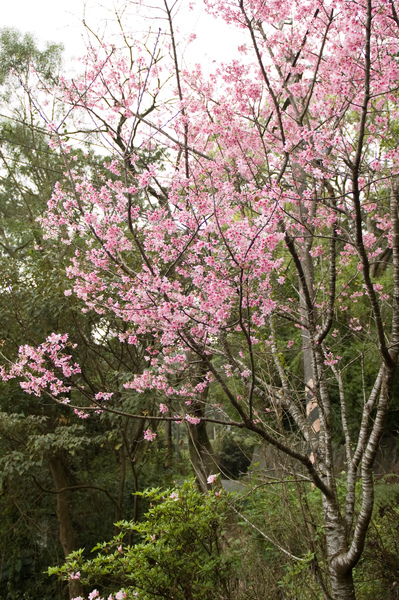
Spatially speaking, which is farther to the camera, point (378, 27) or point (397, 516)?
point (397, 516)

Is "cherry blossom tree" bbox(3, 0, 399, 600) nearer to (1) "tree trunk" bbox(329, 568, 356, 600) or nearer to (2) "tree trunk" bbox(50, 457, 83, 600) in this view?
(1) "tree trunk" bbox(329, 568, 356, 600)

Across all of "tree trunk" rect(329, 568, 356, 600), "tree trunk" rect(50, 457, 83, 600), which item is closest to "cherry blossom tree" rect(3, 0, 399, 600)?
"tree trunk" rect(329, 568, 356, 600)

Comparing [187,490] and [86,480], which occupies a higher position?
[187,490]

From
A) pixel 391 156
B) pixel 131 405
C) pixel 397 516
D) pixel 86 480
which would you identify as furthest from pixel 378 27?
pixel 86 480

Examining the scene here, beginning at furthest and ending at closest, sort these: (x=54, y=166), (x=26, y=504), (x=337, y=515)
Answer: (x=54, y=166) < (x=26, y=504) < (x=337, y=515)

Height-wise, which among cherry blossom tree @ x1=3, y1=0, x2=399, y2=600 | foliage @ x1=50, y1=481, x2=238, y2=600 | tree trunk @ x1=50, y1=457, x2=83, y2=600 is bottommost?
tree trunk @ x1=50, y1=457, x2=83, y2=600

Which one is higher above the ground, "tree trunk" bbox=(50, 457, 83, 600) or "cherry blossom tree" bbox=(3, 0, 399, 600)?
"cherry blossom tree" bbox=(3, 0, 399, 600)

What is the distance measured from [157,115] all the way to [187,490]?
336cm

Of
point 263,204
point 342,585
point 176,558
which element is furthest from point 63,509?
point 263,204

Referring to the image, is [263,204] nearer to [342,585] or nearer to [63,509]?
[342,585]

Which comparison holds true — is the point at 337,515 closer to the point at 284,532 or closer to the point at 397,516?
the point at 284,532

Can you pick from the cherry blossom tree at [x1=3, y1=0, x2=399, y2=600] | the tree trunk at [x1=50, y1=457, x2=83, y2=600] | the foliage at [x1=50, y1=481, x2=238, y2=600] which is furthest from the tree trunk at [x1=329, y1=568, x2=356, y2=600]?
the tree trunk at [x1=50, y1=457, x2=83, y2=600]

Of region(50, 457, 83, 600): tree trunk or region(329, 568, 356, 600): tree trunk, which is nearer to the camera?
region(329, 568, 356, 600): tree trunk

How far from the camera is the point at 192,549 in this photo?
115 inches
